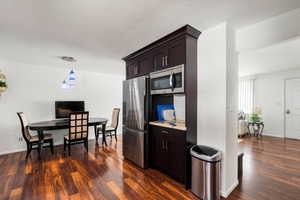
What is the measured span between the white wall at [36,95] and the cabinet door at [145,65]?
297 cm

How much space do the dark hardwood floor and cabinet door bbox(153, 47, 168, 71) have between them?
6.63 ft

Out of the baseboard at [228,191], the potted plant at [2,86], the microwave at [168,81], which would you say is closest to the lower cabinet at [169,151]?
the baseboard at [228,191]

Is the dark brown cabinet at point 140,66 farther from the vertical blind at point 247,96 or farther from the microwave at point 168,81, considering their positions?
the vertical blind at point 247,96

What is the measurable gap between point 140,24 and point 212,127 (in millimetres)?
1876

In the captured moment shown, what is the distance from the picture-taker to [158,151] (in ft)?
8.27

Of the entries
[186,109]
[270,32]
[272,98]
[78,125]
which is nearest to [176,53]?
[186,109]

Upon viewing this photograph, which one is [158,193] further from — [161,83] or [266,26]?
[266,26]

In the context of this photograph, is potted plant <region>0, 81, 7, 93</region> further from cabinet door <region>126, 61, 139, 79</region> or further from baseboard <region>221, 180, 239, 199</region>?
baseboard <region>221, 180, 239, 199</region>

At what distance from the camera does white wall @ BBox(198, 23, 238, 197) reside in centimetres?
192

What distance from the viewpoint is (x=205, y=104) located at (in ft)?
6.97

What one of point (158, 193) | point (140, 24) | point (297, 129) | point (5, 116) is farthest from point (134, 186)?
point (297, 129)

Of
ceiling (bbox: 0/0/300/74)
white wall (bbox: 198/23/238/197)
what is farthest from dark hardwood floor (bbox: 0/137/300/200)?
ceiling (bbox: 0/0/300/74)

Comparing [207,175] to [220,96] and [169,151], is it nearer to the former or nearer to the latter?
[169,151]

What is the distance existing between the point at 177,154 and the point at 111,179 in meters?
1.26
